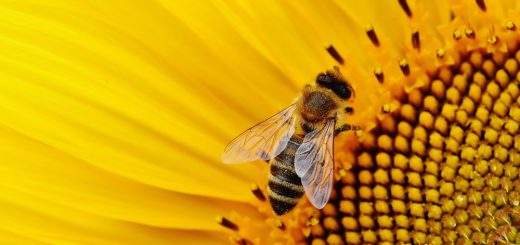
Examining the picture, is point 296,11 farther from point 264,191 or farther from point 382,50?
point 264,191

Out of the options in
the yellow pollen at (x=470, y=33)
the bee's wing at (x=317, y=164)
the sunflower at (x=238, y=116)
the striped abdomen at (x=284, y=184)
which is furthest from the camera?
the yellow pollen at (x=470, y=33)

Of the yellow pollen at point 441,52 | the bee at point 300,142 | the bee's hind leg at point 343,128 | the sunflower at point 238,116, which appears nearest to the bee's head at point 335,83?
the bee at point 300,142

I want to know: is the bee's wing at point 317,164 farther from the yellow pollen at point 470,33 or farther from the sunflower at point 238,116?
the yellow pollen at point 470,33

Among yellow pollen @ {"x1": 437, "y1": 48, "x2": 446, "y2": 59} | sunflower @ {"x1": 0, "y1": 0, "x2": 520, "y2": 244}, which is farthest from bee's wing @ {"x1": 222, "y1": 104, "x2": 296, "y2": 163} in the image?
yellow pollen @ {"x1": 437, "y1": 48, "x2": 446, "y2": 59}

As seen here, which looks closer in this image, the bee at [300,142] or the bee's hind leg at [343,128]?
the bee at [300,142]

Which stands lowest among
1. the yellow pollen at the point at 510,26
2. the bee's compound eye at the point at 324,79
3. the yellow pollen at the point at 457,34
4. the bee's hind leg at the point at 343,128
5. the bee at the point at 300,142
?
the yellow pollen at the point at 510,26

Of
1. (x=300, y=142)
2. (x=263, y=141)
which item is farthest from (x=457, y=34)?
(x=263, y=141)

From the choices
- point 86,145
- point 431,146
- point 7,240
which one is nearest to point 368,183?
point 431,146
